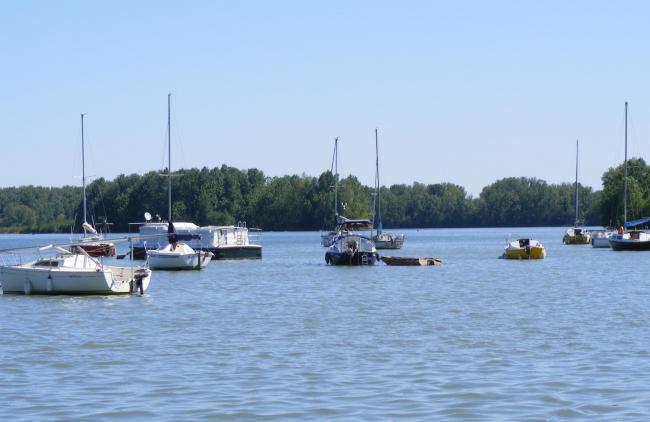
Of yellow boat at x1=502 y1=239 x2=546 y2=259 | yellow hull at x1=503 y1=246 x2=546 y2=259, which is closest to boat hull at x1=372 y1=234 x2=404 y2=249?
yellow boat at x1=502 y1=239 x2=546 y2=259

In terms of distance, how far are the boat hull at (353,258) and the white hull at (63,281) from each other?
34054 mm

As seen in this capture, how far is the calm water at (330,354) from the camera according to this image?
78.8ft

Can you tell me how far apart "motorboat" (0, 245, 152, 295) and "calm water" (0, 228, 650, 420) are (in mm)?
856

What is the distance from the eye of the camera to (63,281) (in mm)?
52938

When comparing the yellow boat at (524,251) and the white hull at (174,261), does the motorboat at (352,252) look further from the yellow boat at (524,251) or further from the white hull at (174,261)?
the yellow boat at (524,251)

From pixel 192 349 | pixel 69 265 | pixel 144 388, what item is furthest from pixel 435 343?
pixel 69 265

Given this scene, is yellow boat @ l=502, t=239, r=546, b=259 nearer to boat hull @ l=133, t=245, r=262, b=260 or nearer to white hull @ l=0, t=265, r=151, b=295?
boat hull @ l=133, t=245, r=262, b=260

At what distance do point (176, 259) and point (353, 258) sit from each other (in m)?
13.6

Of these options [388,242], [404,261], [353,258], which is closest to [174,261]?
[353,258]

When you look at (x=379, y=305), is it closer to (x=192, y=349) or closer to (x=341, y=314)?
(x=341, y=314)

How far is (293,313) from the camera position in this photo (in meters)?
47.5

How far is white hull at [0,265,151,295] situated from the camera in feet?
174

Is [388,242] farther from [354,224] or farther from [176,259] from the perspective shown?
[176,259]

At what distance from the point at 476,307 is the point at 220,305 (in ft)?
36.1
